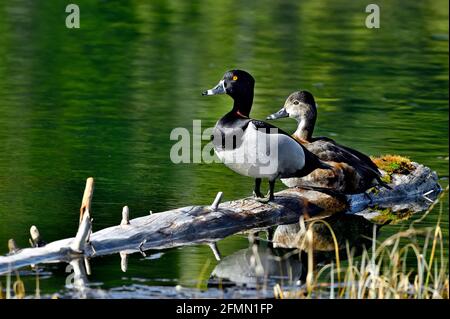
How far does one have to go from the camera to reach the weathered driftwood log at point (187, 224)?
32.2 feet

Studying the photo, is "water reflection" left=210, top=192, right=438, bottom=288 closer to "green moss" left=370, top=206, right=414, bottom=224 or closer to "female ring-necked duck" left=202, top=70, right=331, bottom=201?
"green moss" left=370, top=206, right=414, bottom=224

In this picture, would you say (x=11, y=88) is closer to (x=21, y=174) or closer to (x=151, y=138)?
(x=151, y=138)

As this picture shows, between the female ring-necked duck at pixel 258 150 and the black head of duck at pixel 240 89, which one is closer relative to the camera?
the female ring-necked duck at pixel 258 150

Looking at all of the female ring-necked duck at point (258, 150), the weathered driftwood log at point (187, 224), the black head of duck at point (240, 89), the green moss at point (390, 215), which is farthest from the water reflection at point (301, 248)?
the black head of duck at point (240, 89)

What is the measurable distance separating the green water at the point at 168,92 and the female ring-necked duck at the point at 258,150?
807mm

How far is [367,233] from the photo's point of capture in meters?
11.9

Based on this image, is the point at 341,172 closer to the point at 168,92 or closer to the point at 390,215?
the point at 390,215

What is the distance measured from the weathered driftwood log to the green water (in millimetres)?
180

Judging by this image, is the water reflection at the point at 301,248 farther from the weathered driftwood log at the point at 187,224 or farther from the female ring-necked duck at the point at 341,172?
the female ring-necked duck at the point at 341,172

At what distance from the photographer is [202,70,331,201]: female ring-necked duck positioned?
11.3 metres

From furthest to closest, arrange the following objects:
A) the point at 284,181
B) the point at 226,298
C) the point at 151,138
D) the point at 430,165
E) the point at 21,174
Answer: the point at 151,138 < the point at 430,165 < the point at 21,174 < the point at 284,181 < the point at 226,298

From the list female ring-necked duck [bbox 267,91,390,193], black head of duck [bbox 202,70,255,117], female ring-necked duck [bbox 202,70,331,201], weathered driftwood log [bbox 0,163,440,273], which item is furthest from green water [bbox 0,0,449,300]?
black head of duck [bbox 202,70,255,117]
